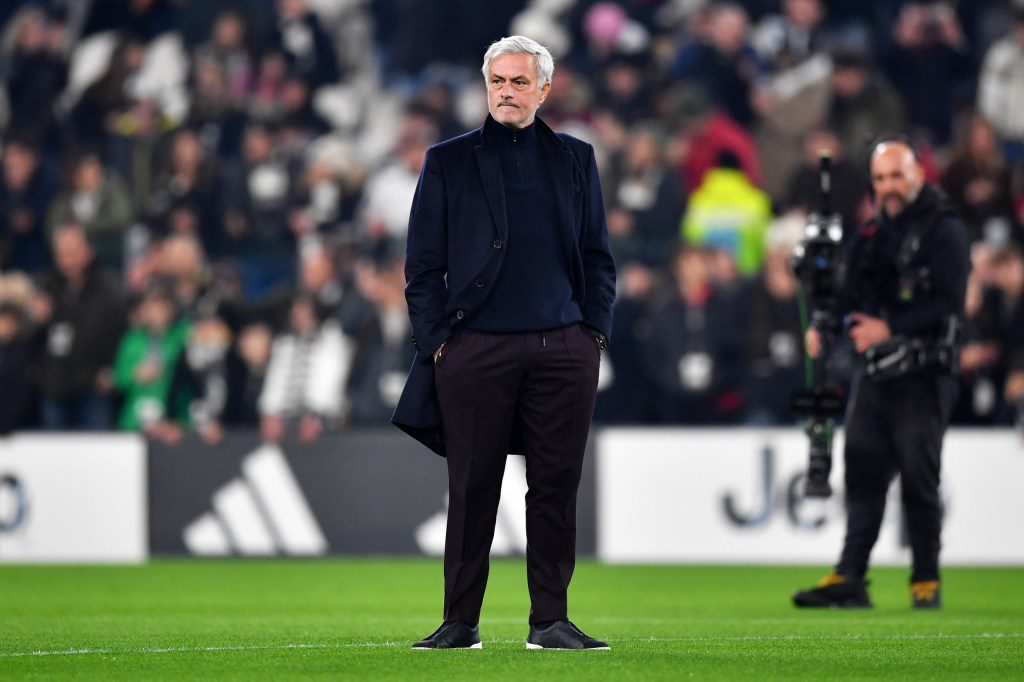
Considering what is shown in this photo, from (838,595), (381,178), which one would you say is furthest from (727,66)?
(838,595)

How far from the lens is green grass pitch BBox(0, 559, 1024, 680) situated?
5945 millimetres

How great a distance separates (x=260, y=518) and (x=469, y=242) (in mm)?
8240

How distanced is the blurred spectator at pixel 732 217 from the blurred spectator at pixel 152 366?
4440mm

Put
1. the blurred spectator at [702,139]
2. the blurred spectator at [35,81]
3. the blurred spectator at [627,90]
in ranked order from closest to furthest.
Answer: the blurred spectator at [702,139] < the blurred spectator at [627,90] < the blurred spectator at [35,81]

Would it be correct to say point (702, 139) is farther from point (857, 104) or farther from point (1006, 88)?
point (1006, 88)

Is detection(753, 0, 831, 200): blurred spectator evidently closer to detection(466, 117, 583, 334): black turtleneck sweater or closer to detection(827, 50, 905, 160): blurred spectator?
detection(827, 50, 905, 160): blurred spectator

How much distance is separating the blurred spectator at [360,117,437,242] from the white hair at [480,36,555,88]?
33.9 feet

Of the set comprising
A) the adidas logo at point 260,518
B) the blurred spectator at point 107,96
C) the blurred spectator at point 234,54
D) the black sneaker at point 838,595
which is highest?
the blurred spectator at point 234,54

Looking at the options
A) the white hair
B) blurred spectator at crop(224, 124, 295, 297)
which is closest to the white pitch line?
the white hair

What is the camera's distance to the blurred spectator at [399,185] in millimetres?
16672

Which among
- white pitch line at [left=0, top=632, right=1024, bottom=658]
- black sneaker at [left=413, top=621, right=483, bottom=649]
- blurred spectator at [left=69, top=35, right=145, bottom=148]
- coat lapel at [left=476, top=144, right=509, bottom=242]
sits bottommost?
white pitch line at [left=0, top=632, right=1024, bottom=658]

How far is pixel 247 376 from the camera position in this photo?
→ 49.6ft

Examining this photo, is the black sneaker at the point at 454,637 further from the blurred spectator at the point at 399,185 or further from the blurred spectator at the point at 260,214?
the blurred spectator at the point at 260,214

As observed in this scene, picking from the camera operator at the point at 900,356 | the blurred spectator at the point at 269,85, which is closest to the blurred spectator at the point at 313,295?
the blurred spectator at the point at 269,85
